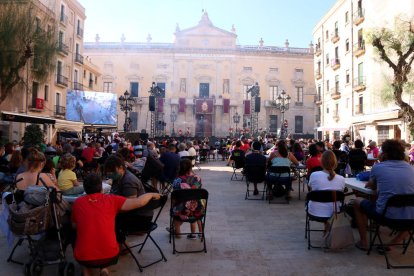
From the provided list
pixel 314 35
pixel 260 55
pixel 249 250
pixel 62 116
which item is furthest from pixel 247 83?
pixel 249 250

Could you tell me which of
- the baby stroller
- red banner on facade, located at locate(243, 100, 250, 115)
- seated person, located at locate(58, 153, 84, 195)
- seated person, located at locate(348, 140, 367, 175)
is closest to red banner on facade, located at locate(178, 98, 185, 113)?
red banner on facade, located at locate(243, 100, 250, 115)

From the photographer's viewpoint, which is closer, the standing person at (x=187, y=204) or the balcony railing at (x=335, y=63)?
the standing person at (x=187, y=204)

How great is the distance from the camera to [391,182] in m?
3.93

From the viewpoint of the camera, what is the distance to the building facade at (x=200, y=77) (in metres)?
43.3

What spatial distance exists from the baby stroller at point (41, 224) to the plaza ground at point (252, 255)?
28 centimetres

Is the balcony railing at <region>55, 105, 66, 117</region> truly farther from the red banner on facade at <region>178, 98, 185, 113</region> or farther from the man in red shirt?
the man in red shirt

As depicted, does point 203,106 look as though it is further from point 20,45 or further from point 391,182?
point 391,182

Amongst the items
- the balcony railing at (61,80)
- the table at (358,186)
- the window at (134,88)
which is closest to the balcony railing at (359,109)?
the table at (358,186)

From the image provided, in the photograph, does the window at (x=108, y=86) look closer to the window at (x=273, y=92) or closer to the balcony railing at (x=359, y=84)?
the window at (x=273, y=92)

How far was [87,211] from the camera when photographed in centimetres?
313

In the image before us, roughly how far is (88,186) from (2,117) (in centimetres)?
1304

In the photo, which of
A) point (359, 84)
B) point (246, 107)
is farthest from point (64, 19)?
point (359, 84)

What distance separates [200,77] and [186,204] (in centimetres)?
4103

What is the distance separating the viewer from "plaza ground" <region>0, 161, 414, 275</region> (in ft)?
12.2
